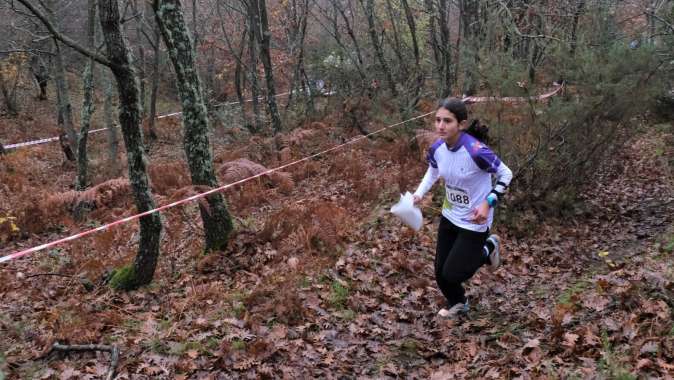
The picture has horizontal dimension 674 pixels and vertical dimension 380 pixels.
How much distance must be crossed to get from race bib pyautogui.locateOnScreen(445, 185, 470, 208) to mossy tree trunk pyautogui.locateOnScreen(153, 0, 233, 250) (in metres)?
3.39

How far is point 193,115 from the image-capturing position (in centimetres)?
653

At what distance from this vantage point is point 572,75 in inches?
302

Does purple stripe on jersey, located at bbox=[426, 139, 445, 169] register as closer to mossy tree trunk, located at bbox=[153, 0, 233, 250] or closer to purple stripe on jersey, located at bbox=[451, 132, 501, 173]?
purple stripe on jersey, located at bbox=[451, 132, 501, 173]

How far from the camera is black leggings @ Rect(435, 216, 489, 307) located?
4.71 metres

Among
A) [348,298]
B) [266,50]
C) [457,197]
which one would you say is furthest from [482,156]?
[266,50]

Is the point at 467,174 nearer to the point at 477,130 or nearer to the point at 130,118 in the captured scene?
the point at 477,130

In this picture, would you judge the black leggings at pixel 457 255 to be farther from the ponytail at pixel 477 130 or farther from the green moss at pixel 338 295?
the green moss at pixel 338 295

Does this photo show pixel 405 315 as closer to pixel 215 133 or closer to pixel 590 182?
pixel 590 182

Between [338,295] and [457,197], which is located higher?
[457,197]

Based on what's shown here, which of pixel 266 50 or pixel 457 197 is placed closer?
pixel 457 197

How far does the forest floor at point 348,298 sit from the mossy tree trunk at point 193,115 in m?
0.38

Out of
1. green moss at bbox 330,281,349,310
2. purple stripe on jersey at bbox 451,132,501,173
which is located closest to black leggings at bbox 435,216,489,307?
purple stripe on jersey at bbox 451,132,501,173

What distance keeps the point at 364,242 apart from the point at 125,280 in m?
3.12

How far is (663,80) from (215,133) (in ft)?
49.3
